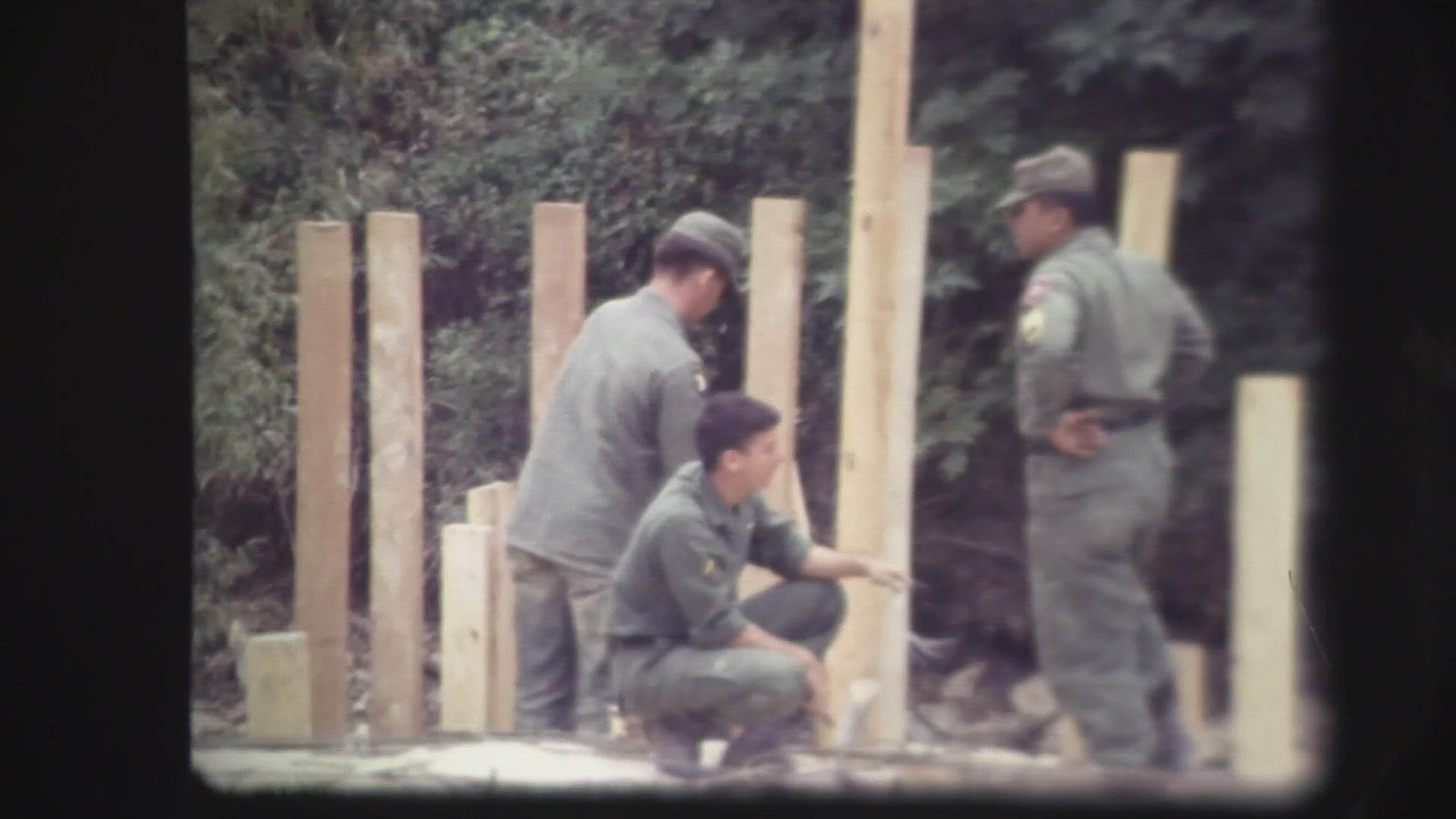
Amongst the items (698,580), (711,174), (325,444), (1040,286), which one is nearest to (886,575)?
(698,580)

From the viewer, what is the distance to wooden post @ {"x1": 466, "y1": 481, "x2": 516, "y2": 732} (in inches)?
124

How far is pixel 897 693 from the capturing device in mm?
3100

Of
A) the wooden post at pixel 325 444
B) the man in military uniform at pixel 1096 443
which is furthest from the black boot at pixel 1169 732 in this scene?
the wooden post at pixel 325 444

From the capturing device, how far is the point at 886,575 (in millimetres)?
3096

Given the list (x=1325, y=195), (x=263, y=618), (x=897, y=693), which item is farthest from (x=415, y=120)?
(x=1325, y=195)

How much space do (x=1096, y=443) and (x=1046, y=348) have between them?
0.18 m

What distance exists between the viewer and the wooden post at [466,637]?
3.17 meters

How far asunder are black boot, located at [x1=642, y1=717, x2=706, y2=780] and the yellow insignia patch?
0.89 m

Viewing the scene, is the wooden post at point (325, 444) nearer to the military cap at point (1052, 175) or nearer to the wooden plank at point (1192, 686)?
the military cap at point (1052, 175)

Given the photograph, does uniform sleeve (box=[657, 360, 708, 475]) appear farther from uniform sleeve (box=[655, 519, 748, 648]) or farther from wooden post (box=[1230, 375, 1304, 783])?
wooden post (box=[1230, 375, 1304, 783])

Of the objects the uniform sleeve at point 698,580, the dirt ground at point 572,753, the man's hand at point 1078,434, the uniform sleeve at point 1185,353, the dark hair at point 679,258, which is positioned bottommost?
the dirt ground at point 572,753

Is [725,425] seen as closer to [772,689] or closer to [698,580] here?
[698,580]

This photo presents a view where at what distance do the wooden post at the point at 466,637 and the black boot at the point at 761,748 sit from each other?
18.0 inches

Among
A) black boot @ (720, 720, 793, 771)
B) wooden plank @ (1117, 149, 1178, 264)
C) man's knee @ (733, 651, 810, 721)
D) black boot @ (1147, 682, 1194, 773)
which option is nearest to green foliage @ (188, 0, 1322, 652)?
wooden plank @ (1117, 149, 1178, 264)
